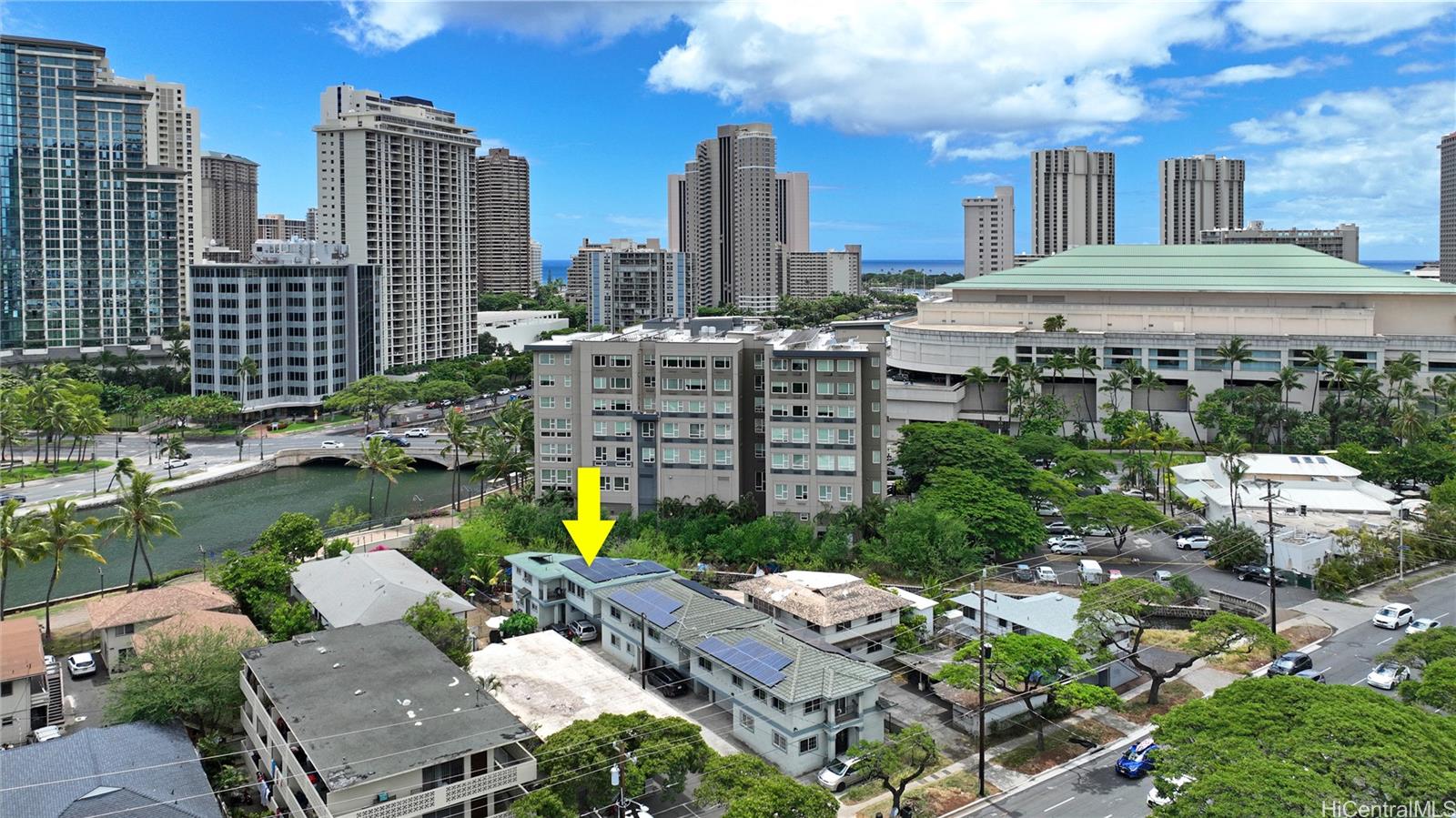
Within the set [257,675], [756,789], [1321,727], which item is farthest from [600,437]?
[1321,727]

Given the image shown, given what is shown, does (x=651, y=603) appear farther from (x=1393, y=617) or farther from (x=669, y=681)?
(x=1393, y=617)

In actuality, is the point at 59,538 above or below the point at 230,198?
below

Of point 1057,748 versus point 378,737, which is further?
point 1057,748

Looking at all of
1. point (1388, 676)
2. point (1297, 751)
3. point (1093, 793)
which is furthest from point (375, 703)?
point (1388, 676)

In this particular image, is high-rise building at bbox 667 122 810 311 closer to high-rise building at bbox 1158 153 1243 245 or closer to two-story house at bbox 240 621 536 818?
high-rise building at bbox 1158 153 1243 245

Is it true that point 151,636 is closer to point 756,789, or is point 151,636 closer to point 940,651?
point 756,789
